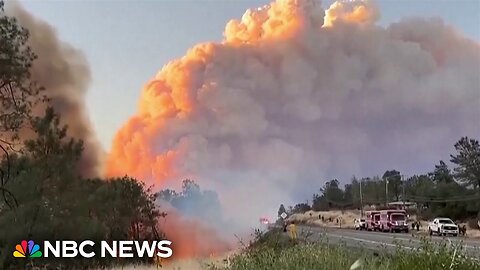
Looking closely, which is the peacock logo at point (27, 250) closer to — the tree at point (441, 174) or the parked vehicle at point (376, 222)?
the parked vehicle at point (376, 222)

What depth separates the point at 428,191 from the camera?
4981cm

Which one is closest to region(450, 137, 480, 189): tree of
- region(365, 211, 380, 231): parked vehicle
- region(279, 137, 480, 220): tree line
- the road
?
region(279, 137, 480, 220): tree line

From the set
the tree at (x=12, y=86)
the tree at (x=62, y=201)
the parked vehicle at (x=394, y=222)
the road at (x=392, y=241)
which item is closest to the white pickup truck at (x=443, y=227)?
the parked vehicle at (x=394, y=222)

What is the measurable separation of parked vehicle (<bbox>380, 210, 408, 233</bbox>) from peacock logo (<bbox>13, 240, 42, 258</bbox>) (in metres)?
27.4

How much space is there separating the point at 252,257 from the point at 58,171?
7137 millimetres

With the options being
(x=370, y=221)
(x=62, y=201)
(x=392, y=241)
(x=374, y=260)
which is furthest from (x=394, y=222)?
(x=374, y=260)

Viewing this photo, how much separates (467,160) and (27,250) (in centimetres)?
4035

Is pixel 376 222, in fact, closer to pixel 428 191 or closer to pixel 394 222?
pixel 394 222

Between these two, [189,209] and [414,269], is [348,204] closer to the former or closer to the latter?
[189,209]

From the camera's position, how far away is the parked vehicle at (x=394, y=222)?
1406 inches

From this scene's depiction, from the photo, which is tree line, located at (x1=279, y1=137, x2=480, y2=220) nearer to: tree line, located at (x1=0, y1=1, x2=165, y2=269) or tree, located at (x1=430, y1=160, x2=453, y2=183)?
tree, located at (x1=430, y1=160, x2=453, y2=183)

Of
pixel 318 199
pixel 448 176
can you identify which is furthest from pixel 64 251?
pixel 448 176

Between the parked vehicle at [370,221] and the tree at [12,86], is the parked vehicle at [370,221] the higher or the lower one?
the lower one

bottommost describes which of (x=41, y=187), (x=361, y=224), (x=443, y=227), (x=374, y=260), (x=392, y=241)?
(x=361, y=224)
